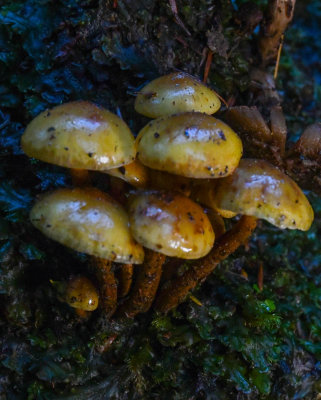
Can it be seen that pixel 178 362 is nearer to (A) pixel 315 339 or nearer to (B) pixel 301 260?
(A) pixel 315 339

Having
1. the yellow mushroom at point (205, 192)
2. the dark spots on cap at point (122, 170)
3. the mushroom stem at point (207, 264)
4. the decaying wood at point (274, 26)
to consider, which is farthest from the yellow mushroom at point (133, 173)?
the decaying wood at point (274, 26)

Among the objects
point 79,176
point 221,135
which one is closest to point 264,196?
point 221,135

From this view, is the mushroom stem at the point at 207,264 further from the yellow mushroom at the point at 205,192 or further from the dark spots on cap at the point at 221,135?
the dark spots on cap at the point at 221,135

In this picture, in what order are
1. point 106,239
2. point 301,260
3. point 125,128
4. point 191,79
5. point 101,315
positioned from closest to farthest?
point 106,239, point 125,128, point 191,79, point 101,315, point 301,260

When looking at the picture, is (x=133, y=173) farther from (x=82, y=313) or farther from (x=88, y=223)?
(x=82, y=313)

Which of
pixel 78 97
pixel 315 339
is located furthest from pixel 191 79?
pixel 315 339

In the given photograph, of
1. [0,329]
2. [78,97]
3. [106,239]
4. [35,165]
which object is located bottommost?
[0,329]

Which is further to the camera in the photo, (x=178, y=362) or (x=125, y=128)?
(x=178, y=362)
